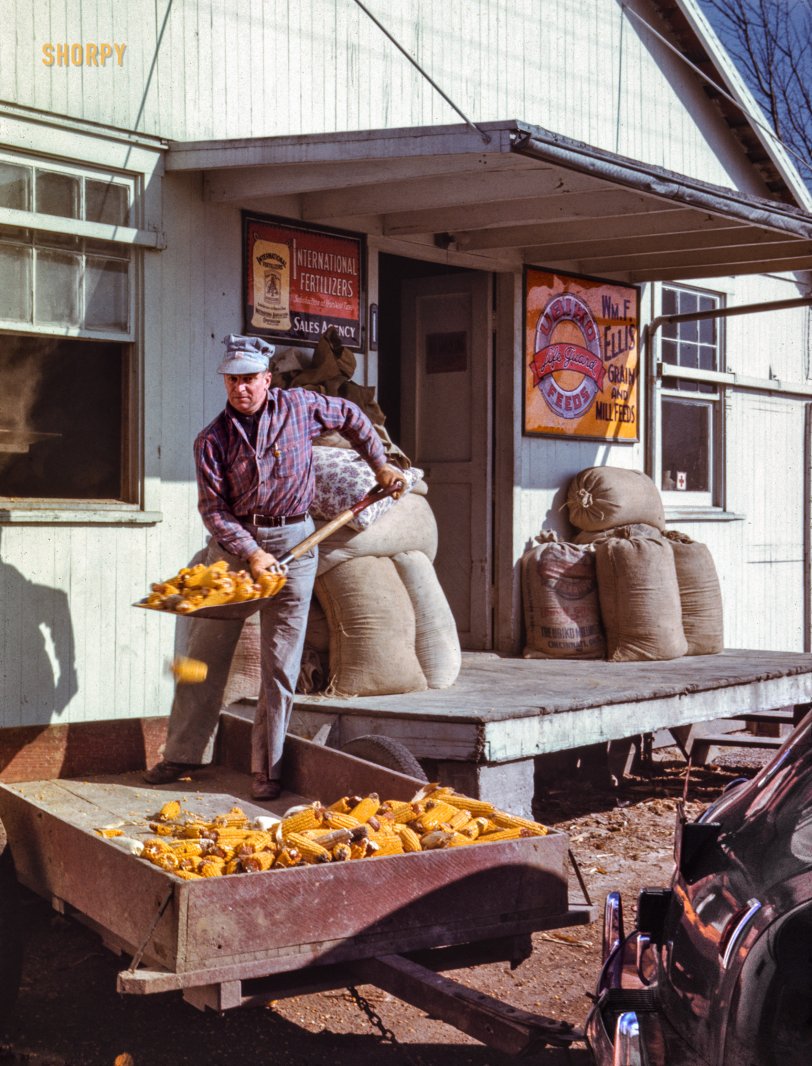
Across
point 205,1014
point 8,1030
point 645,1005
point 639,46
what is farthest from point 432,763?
point 639,46

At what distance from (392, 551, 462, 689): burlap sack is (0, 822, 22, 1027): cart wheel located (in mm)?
3709

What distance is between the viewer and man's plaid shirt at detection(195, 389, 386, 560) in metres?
6.53

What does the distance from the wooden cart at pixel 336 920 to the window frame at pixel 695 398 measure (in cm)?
755

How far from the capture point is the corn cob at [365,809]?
16.4 ft

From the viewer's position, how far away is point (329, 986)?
4102 mm

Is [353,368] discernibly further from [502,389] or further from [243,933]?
[243,933]

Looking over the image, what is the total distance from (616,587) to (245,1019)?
5.14m

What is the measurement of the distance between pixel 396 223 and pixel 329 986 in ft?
19.9

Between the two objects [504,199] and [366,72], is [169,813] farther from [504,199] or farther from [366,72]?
[366,72]

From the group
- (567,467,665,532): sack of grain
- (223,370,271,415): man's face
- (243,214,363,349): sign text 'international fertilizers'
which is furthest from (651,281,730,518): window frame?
(223,370,271,415): man's face

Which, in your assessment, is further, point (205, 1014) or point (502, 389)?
point (502, 389)

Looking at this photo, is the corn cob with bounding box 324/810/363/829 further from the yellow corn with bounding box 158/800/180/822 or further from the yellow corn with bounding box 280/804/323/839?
the yellow corn with bounding box 158/800/180/822

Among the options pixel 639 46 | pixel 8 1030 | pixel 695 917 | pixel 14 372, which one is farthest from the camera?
pixel 639 46

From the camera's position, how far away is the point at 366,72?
916 cm
